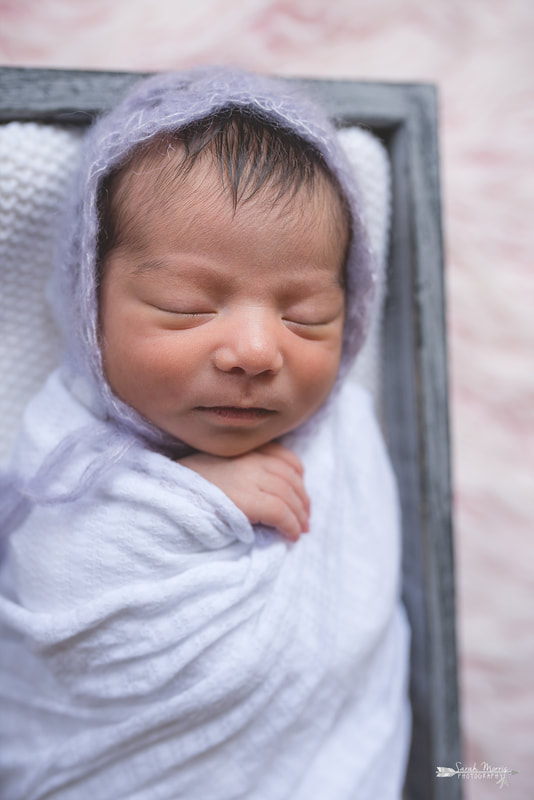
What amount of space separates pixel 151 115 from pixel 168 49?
48 centimetres

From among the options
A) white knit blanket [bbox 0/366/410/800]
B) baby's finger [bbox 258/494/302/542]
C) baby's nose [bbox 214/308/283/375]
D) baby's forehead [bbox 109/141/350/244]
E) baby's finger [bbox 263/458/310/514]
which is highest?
baby's forehead [bbox 109/141/350/244]

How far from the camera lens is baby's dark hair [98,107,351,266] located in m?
0.63

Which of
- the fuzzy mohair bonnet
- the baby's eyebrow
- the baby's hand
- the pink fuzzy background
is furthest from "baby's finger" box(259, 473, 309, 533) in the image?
the pink fuzzy background

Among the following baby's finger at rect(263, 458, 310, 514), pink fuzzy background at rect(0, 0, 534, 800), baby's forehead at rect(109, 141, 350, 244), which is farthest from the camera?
pink fuzzy background at rect(0, 0, 534, 800)

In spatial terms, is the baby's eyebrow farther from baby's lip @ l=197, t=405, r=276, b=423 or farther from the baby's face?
baby's lip @ l=197, t=405, r=276, b=423

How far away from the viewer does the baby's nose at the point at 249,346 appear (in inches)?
24.7

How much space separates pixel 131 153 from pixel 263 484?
38 cm

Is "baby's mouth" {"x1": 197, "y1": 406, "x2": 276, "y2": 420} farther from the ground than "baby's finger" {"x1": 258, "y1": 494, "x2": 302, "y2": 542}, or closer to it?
farther from the ground

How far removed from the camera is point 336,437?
33.5 inches

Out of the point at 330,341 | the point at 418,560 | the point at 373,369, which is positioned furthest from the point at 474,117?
the point at 418,560

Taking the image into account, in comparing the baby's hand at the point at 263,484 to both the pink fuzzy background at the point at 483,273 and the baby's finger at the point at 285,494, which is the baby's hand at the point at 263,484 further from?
the pink fuzzy background at the point at 483,273

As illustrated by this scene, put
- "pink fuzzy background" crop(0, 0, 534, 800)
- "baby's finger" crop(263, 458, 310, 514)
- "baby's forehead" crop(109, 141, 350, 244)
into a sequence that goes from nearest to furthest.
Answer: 1. "baby's forehead" crop(109, 141, 350, 244)
2. "baby's finger" crop(263, 458, 310, 514)
3. "pink fuzzy background" crop(0, 0, 534, 800)

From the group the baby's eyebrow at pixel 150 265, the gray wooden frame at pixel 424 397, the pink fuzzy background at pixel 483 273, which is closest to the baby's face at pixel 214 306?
the baby's eyebrow at pixel 150 265

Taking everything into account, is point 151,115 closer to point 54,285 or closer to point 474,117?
point 54,285
